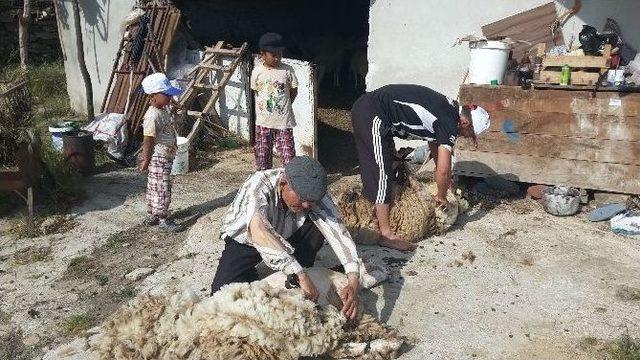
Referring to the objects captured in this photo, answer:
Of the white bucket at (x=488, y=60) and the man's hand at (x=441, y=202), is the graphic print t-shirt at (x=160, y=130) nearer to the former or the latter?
the man's hand at (x=441, y=202)

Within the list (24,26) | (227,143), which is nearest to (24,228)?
(227,143)

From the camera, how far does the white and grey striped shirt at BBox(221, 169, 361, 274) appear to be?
353 centimetres

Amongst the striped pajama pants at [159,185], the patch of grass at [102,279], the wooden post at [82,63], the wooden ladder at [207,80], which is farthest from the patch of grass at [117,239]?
the wooden post at [82,63]

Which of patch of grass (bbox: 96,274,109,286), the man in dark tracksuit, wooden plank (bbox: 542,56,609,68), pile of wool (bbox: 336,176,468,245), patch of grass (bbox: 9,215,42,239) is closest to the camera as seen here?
patch of grass (bbox: 96,274,109,286)

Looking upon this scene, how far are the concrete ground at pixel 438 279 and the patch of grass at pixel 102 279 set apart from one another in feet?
0.03

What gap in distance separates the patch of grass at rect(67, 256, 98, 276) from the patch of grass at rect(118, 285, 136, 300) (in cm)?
52

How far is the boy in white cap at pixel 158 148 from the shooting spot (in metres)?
5.41

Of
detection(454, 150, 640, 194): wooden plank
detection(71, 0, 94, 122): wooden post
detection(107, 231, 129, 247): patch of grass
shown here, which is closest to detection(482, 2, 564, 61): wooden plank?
detection(454, 150, 640, 194): wooden plank

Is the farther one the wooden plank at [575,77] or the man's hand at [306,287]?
the wooden plank at [575,77]

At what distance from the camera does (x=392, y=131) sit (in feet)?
17.3

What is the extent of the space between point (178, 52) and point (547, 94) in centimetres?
586

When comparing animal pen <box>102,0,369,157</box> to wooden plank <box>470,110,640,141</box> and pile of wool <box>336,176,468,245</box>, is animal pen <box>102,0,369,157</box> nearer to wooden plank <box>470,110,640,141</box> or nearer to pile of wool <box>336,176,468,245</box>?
wooden plank <box>470,110,640,141</box>

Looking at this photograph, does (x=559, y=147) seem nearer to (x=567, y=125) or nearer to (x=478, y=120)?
(x=567, y=125)

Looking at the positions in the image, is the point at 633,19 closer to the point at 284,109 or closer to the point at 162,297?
the point at 284,109
